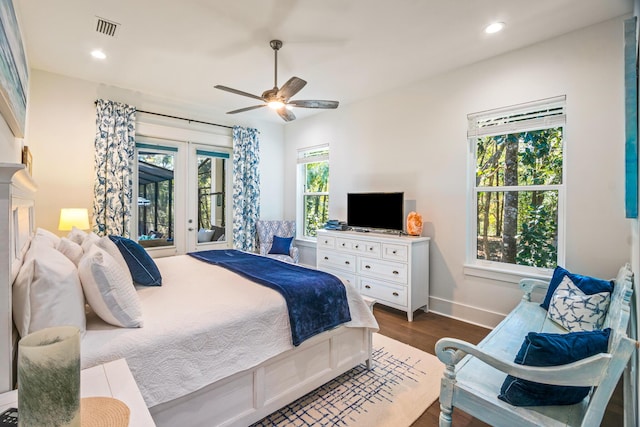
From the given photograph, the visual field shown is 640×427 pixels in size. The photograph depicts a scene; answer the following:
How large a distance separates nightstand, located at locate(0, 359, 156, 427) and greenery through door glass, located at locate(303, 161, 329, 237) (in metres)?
4.16

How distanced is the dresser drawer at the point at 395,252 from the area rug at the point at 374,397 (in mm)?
1114

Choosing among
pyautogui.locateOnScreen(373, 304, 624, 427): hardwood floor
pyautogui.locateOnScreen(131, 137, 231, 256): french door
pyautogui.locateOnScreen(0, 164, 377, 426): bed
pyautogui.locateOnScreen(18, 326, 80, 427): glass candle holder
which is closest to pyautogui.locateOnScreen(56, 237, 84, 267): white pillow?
pyautogui.locateOnScreen(0, 164, 377, 426): bed

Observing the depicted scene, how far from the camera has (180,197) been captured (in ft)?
15.5

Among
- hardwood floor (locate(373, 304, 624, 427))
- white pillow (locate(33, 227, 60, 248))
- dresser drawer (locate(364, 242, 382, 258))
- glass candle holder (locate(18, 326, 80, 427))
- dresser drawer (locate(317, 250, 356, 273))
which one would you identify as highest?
white pillow (locate(33, 227, 60, 248))

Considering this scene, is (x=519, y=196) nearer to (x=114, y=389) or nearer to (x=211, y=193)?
(x=114, y=389)

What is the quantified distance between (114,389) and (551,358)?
164 centimetres

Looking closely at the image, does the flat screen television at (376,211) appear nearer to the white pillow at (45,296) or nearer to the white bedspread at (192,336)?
the white bedspread at (192,336)

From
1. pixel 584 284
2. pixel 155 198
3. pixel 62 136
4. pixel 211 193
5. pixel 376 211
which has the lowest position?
pixel 584 284

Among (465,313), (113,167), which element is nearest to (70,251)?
(113,167)

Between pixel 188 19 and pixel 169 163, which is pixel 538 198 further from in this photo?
pixel 169 163

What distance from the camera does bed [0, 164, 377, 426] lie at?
1.30m

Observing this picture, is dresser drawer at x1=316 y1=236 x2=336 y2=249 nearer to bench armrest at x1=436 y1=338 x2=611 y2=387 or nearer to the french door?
the french door

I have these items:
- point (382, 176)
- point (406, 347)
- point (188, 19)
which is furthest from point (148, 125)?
point (406, 347)

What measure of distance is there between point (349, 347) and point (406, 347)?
0.83 meters
